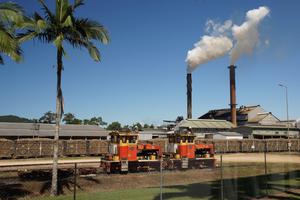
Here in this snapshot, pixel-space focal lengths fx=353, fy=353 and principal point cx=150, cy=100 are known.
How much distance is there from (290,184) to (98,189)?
10.9 metres

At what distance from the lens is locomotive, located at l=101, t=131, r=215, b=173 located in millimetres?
26297

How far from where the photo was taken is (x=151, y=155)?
29109 mm

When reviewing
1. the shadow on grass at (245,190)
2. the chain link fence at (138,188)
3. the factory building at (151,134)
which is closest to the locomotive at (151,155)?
the chain link fence at (138,188)

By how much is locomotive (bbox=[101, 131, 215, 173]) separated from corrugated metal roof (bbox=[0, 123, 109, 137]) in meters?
27.7

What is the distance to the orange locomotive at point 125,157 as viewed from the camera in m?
26.1

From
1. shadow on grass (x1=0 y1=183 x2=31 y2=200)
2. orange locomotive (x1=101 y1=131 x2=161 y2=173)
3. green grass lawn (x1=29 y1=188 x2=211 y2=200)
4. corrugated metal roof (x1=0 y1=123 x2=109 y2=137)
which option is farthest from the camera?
corrugated metal roof (x1=0 y1=123 x2=109 y2=137)

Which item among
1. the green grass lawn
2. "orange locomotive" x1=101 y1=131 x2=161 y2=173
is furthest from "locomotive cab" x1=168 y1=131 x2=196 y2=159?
the green grass lawn

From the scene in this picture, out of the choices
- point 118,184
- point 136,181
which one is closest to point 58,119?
point 118,184

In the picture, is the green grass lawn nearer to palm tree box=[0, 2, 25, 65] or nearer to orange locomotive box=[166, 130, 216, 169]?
palm tree box=[0, 2, 25, 65]

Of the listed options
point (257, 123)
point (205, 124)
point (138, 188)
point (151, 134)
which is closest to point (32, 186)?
point (138, 188)

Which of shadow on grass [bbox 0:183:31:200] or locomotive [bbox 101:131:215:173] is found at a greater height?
locomotive [bbox 101:131:215:173]

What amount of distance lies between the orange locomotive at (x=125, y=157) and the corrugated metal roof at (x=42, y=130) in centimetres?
2855

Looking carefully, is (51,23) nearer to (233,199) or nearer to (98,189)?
(98,189)

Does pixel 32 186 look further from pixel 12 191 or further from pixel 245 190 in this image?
pixel 245 190
